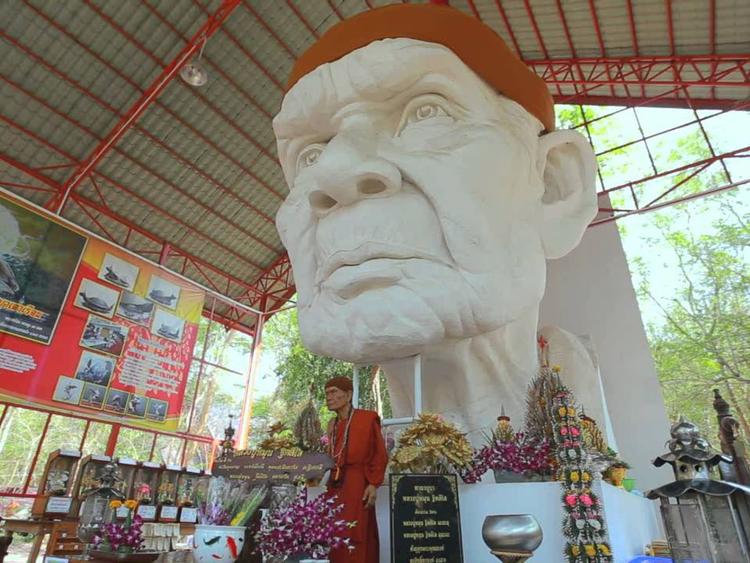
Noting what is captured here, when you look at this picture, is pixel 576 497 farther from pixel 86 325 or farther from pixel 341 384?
pixel 86 325

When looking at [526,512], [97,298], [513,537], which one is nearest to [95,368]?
[97,298]

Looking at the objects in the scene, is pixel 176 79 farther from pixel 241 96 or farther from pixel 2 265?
pixel 2 265

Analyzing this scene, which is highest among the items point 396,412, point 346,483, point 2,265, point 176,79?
point 176,79

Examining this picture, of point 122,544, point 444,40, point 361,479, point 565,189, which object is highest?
point 444,40

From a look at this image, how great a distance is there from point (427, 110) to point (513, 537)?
2599 millimetres

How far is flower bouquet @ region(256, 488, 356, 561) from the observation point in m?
2.24

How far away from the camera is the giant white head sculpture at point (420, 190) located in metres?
3.04

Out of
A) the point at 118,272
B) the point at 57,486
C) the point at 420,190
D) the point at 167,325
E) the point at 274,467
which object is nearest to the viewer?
the point at 274,467

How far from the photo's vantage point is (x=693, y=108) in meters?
10.8

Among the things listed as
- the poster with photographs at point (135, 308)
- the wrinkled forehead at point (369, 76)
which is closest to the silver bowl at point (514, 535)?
the wrinkled forehead at point (369, 76)

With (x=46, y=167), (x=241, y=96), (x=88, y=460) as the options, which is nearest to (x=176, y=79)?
(x=241, y=96)

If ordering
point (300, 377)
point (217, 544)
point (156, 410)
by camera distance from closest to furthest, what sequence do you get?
point (217, 544)
point (156, 410)
point (300, 377)

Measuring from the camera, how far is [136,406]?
10336mm

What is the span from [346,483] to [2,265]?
338 inches
